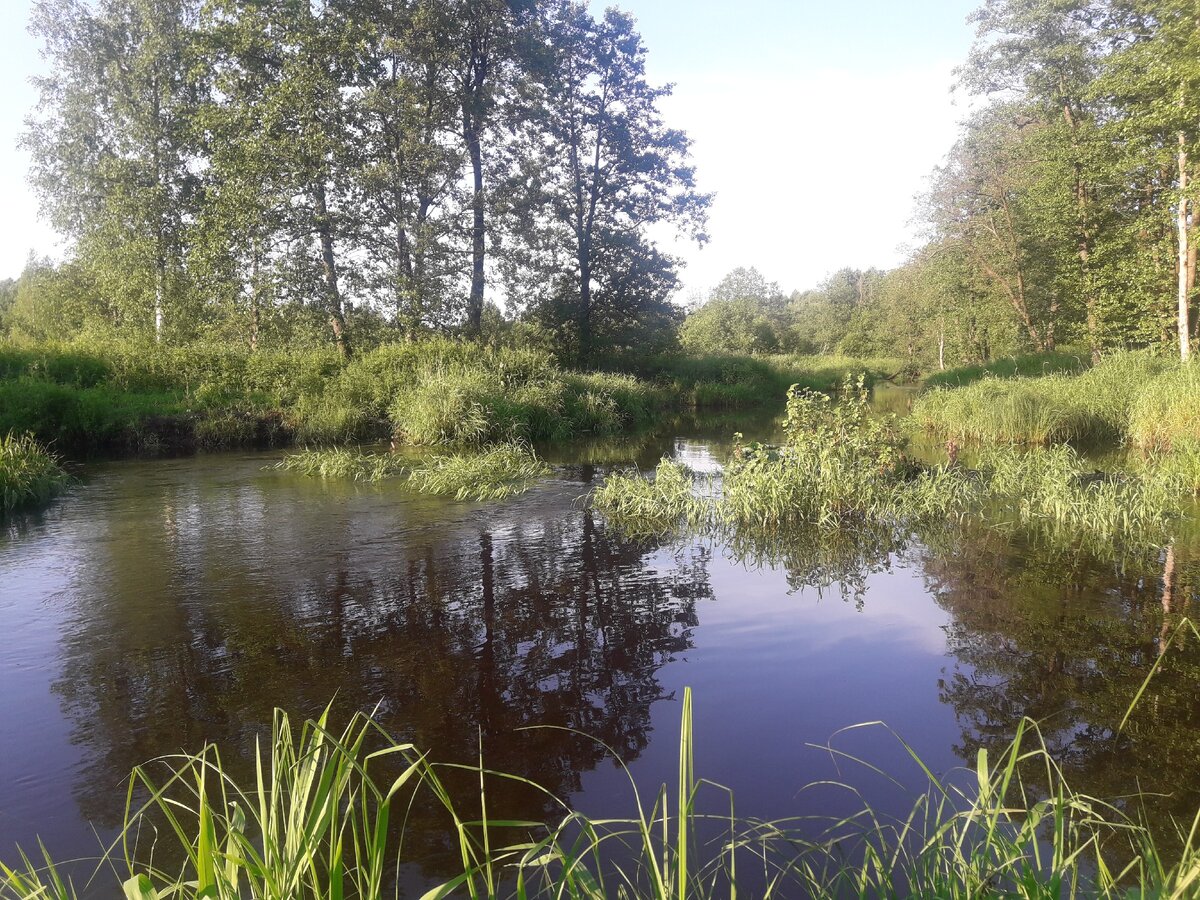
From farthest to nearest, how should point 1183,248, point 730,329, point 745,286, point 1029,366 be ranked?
1. point 745,286
2. point 730,329
3. point 1029,366
4. point 1183,248

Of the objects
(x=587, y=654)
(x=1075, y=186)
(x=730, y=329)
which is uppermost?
(x=1075, y=186)

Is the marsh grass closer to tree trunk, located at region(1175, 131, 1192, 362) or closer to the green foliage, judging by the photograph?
the green foliage

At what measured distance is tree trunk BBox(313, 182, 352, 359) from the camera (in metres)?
22.7

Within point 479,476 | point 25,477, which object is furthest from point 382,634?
point 25,477

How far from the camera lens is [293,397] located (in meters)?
18.6

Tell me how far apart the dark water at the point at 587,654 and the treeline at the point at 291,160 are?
15.9 m

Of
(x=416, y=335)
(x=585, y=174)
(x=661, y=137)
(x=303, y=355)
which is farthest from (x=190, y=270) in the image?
(x=661, y=137)

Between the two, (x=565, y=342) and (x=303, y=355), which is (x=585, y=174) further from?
(x=303, y=355)

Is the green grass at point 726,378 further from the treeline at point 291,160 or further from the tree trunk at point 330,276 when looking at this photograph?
the tree trunk at point 330,276

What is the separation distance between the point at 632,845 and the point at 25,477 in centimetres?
1094

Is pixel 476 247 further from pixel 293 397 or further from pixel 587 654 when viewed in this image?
pixel 587 654

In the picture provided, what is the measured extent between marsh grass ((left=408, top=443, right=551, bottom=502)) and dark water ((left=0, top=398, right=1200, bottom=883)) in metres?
1.88

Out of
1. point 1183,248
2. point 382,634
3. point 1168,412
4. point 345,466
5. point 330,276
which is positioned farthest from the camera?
point 330,276

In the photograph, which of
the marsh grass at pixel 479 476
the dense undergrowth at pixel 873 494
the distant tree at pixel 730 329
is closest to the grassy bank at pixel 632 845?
the dense undergrowth at pixel 873 494
